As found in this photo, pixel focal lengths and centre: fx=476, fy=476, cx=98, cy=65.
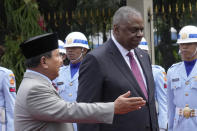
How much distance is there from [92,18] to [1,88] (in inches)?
158

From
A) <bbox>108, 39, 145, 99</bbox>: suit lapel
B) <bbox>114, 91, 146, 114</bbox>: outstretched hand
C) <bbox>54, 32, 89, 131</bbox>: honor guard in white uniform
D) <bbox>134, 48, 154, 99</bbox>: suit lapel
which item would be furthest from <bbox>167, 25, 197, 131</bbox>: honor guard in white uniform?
<bbox>114, 91, 146, 114</bbox>: outstretched hand

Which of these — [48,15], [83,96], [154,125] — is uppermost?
[48,15]

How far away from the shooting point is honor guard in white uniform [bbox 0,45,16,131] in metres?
6.36

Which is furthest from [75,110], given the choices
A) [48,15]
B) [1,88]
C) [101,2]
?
[101,2]

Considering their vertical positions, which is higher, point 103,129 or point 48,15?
point 48,15

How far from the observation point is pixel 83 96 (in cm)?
402

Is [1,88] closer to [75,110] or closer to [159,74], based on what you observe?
[159,74]

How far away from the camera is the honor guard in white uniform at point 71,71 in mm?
6746

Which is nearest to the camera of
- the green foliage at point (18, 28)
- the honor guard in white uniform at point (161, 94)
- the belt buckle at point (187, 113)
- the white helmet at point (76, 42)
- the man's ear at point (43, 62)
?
the man's ear at point (43, 62)

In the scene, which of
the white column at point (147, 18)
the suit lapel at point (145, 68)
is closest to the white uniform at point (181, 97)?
the suit lapel at point (145, 68)

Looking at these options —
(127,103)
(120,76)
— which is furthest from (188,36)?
(127,103)

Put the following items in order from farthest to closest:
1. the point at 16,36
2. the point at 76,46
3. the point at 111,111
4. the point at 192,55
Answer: the point at 16,36 < the point at 76,46 < the point at 192,55 < the point at 111,111

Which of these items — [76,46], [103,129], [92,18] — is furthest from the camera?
[92,18]

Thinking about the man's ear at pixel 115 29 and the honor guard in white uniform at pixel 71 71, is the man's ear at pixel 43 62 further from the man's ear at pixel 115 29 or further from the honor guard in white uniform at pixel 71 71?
the honor guard in white uniform at pixel 71 71
